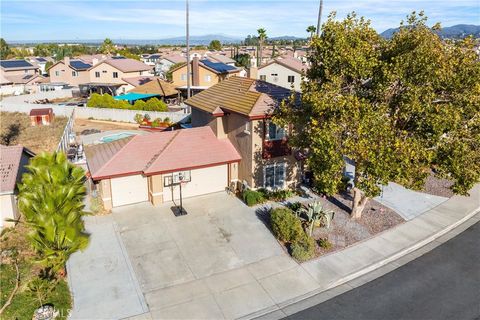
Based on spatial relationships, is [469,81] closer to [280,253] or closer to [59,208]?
[280,253]

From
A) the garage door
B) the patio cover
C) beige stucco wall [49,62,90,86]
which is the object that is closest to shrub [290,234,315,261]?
the garage door

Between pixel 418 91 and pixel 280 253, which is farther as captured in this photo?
pixel 280 253

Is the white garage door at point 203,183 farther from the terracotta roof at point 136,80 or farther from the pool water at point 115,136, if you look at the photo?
the terracotta roof at point 136,80

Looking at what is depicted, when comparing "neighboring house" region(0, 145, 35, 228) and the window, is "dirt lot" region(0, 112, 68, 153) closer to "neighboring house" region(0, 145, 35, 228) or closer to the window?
"neighboring house" region(0, 145, 35, 228)

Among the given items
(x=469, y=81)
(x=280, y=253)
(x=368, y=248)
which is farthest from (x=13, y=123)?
(x=469, y=81)

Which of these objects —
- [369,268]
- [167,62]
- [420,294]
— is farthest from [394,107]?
[167,62]

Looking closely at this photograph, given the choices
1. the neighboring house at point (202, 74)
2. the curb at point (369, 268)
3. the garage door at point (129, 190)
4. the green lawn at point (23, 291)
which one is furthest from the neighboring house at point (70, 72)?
the curb at point (369, 268)

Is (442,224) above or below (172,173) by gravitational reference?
below
